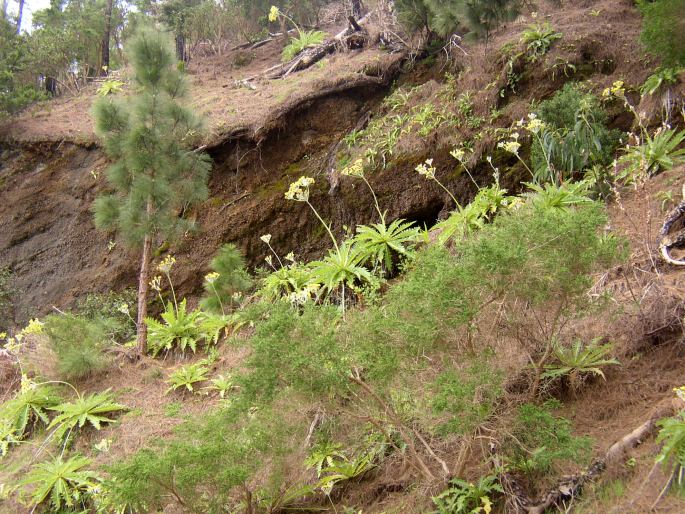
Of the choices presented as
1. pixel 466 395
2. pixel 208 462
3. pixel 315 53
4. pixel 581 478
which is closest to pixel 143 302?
pixel 208 462

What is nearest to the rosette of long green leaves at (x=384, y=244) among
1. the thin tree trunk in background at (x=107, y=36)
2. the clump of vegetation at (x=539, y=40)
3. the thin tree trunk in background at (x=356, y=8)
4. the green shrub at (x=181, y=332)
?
the green shrub at (x=181, y=332)

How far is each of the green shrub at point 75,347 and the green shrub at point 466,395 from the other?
6538 millimetres

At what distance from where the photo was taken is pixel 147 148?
9453 mm

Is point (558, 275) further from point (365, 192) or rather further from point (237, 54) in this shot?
point (237, 54)

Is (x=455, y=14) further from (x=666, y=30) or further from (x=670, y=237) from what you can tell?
(x=670, y=237)

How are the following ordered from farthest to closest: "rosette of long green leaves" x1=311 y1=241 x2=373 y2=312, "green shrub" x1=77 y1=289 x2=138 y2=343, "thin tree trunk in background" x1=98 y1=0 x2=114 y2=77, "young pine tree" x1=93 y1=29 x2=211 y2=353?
"thin tree trunk in background" x1=98 y1=0 x2=114 y2=77, "green shrub" x1=77 y1=289 x2=138 y2=343, "young pine tree" x1=93 y1=29 x2=211 y2=353, "rosette of long green leaves" x1=311 y1=241 x2=373 y2=312

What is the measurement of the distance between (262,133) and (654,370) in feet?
32.3

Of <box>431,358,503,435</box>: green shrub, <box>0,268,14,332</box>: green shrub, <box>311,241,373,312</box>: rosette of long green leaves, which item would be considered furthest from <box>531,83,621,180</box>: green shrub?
<box>0,268,14,332</box>: green shrub

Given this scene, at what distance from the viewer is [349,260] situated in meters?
Result: 8.84

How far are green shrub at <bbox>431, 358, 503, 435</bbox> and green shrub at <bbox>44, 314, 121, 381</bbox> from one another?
6.54 m

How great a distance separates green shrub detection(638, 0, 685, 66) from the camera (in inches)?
329

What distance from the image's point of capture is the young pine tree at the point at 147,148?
31.0ft

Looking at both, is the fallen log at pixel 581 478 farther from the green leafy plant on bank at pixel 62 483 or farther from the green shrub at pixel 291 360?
the green leafy plant on bank at pixel 62 483

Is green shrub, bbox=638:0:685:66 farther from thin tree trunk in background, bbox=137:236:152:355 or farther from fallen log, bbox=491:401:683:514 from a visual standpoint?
thin tree trunk in background, bbox=137:236:152:355
